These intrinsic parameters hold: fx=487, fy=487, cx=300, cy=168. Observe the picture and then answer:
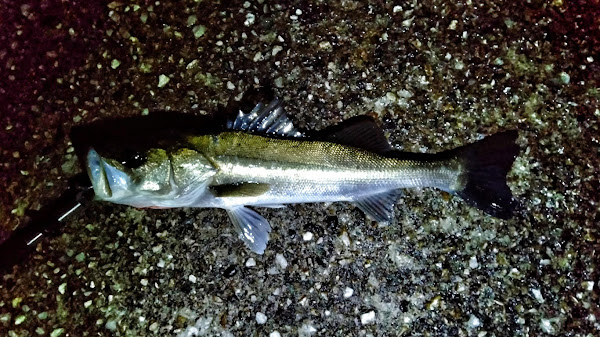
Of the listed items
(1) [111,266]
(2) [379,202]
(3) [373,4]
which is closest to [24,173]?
(1) [111,266]

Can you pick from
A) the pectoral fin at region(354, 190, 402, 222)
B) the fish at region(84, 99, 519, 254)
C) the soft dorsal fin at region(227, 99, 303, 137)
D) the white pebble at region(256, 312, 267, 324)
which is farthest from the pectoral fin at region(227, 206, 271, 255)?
the pectoral fin at region(354, 190, 402, 222)

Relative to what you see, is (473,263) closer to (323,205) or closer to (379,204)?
(379,204)

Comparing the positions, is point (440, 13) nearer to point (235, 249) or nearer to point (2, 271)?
point (235, 249)

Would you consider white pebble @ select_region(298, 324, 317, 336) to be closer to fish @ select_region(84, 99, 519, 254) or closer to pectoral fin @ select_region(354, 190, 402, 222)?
fish @ select_region(84, 99, 519, 254)

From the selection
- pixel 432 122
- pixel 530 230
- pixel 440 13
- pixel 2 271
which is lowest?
pixel 530 230

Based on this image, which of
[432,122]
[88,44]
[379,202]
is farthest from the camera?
[88,44]

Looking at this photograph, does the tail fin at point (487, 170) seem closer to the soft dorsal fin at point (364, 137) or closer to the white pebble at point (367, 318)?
the soft dorsal fin at point (364, 137)
